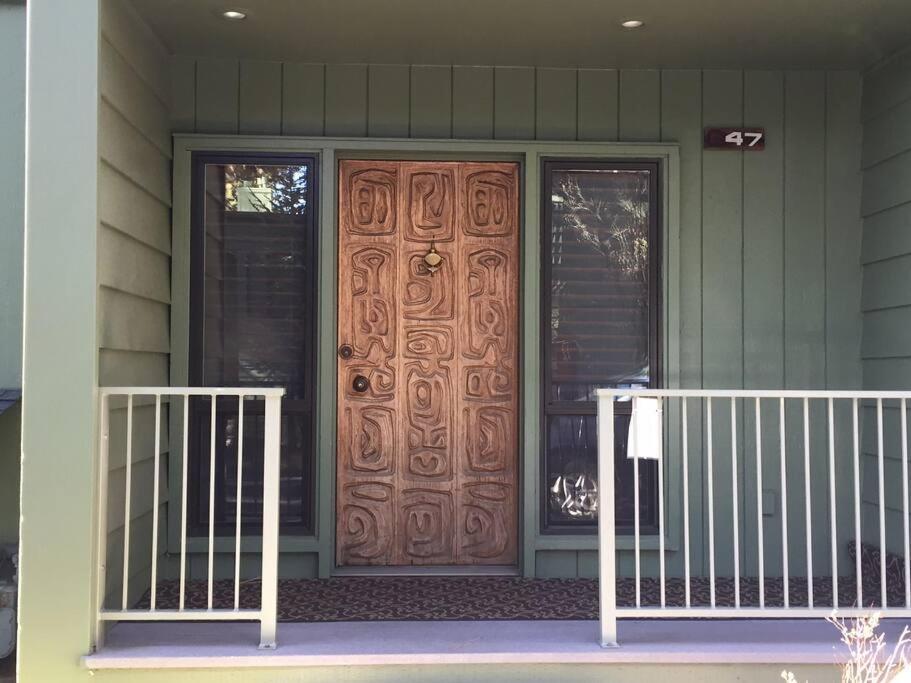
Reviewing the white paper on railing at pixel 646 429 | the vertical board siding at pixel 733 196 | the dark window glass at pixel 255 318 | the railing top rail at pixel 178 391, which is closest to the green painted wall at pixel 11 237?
the dark window glass at pixel 255 318

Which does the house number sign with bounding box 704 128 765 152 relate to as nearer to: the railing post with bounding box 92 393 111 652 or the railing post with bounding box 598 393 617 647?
the railing post with bounding box 598 393 617 647

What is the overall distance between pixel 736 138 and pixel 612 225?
731 mm

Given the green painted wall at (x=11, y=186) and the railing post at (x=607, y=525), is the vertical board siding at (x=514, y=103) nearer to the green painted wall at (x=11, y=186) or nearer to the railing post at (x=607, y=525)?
the railing post at (x=607, y=525)

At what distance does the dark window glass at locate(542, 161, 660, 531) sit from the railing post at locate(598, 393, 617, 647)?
1.11 m

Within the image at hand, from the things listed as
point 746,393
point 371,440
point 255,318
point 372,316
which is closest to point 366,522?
point 371,440

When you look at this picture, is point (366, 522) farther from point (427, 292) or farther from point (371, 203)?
point (371, 203)

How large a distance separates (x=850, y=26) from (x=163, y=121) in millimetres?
3015

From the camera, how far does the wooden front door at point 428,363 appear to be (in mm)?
4379

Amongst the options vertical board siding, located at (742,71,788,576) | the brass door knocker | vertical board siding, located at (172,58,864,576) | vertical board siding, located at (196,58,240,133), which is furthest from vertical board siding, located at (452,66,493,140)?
vertical board siding, located at (742,71,788,576)

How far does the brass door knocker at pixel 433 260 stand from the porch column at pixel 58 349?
172 cm

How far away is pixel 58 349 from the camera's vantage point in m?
3.04

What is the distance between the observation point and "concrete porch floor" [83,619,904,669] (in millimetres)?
3062

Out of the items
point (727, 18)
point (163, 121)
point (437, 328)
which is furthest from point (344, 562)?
point (727, 18)

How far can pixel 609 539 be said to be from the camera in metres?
3.16
